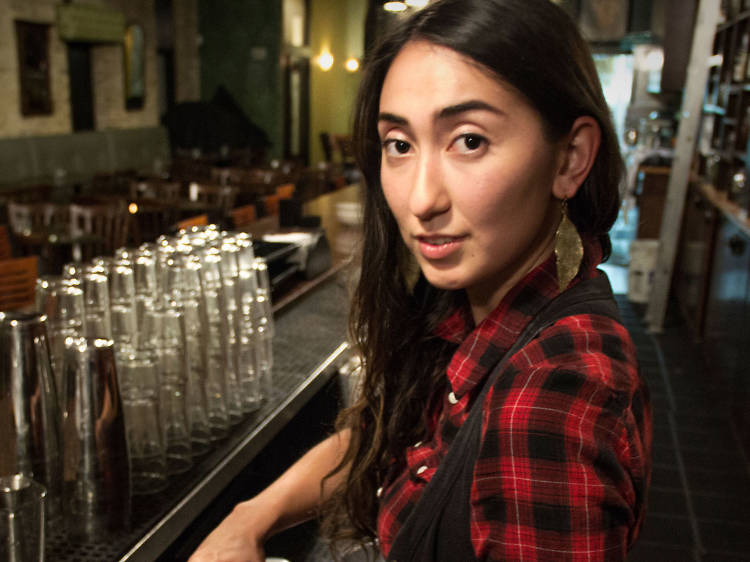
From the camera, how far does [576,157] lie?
0.88m

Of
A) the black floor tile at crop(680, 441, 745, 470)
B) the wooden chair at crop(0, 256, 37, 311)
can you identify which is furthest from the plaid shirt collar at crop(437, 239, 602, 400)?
the black floor tile at crop(680, 441, 745, 470)

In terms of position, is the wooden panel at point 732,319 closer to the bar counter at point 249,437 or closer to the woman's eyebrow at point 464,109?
the bar counter at point 249,437

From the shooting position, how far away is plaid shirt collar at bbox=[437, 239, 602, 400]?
0.90 metres

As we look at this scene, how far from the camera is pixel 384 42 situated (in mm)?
946

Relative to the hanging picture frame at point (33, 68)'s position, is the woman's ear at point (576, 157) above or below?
below

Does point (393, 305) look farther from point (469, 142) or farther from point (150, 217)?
point (150, 217)

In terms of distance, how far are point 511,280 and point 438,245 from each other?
140mm

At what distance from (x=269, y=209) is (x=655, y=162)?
452 cm

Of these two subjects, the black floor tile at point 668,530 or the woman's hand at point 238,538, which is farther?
the black floor tile at point 668,530

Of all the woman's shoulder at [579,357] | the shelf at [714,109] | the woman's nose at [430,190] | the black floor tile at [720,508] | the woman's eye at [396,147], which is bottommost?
the black floor tile at [720,508]

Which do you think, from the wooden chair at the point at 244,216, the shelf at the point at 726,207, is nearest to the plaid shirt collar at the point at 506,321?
the shelf at the point at 726,207

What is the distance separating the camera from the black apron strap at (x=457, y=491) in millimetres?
763

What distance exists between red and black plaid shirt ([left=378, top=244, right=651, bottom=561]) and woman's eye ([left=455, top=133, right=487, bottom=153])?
0.69 ft

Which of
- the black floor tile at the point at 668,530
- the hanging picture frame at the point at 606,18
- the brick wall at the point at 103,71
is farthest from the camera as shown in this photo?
the hanging picture frame at the point at 606,18
